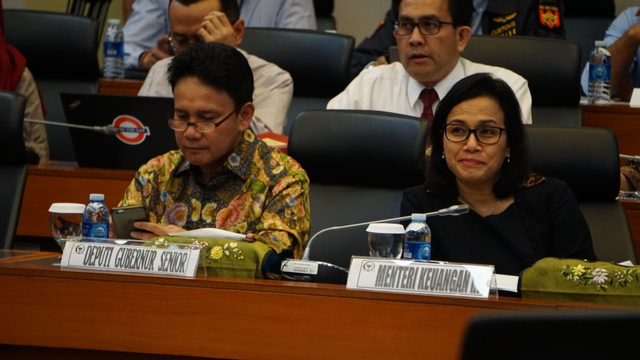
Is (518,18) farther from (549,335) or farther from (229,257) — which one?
(549,335)

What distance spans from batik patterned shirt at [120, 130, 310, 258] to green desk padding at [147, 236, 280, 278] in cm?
38

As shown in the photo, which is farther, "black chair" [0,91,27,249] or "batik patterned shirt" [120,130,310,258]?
"black chair" [0,91,27,249]

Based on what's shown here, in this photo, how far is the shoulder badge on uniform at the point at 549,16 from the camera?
3.99 m

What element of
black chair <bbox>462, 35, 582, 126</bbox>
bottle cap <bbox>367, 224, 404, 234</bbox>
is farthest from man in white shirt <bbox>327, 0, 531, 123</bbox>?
bottle cap <bbox>367, 224, 404, 234</bbox>

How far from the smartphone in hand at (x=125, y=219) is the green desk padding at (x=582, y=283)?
84 centimetres

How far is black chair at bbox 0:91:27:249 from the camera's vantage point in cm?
251

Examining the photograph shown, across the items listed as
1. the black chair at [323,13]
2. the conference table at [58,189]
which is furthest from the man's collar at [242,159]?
the black chair at [323,13]

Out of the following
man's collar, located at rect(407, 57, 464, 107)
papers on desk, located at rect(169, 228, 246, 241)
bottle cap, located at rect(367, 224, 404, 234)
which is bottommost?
papers on desk, located at rect(169, 228, 246, 241)

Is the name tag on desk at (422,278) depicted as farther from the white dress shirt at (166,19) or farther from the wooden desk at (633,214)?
the white dress shirt at (166,19)

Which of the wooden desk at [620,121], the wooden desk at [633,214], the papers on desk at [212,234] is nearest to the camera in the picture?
the papers on desk at [212,234]

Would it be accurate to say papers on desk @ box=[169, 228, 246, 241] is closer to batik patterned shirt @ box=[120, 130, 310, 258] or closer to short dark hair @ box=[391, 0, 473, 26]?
batik patterned shirt @ box=[120, 130, 310, 258]

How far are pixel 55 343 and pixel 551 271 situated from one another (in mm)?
848

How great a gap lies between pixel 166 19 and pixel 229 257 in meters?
2.78

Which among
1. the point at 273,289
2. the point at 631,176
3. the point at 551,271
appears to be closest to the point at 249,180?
the point at 273,289
